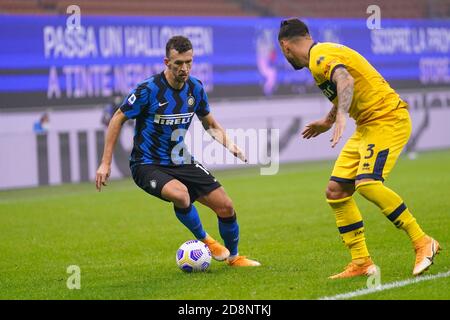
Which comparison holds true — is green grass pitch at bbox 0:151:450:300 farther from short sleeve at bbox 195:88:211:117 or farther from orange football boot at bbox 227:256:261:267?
short sleeve at bbox 195:88:211:117

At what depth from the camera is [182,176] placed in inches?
343

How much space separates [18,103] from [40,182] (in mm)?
1800

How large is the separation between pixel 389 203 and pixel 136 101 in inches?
96.3

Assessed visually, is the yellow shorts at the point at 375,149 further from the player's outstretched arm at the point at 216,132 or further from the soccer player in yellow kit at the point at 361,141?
the player's outstretched arm at the point at 216,132

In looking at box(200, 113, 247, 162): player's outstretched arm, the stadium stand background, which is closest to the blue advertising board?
the stadium stand background

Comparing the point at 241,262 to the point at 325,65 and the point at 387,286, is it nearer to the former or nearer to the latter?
the point at 387,286

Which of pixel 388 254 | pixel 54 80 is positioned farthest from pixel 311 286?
pixel 54 80

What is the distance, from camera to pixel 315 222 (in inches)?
480

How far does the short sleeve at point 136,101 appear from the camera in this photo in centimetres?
851

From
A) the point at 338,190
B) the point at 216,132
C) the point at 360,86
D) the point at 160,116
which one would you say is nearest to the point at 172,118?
the point at 160,116

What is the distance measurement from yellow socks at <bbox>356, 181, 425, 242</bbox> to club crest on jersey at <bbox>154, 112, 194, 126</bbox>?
76.1 inches

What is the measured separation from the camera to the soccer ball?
8438 mm

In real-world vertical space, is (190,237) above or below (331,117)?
below

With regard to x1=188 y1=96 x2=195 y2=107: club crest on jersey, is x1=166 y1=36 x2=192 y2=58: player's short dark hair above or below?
above
